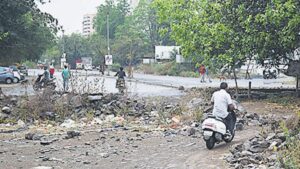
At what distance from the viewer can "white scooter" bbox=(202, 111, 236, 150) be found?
35.0 feet

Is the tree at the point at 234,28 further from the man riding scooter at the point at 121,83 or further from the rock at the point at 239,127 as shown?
the rock at the point at 239,127

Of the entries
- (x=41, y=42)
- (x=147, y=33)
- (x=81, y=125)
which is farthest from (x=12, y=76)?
(x=147, y=33)

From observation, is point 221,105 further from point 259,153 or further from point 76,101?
point 76,101

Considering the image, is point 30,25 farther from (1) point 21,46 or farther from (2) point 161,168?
(2) point 161,168

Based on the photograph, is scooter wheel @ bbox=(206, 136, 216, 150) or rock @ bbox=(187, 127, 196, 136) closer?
scooter wheel @ bbox=(206, 136, 216, 150)

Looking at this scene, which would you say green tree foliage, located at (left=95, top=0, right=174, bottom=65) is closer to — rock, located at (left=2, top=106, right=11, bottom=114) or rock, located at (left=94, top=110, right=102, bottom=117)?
rock, located at (left=94, top=110, right=102, bottom=117)

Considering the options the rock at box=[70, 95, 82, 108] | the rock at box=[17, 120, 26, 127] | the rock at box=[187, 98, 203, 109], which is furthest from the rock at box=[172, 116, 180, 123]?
the rock at box=[17, 120, 26, 127]

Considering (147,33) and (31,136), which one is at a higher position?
(147,33)

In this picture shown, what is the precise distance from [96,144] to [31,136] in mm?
2357

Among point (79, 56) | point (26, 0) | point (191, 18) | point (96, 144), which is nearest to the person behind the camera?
point (96, 144)

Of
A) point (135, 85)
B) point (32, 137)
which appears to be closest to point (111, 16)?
point (135, 85)

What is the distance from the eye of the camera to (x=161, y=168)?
9.27 m

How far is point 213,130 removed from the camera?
10.6m

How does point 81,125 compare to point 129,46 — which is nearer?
point 81,125
